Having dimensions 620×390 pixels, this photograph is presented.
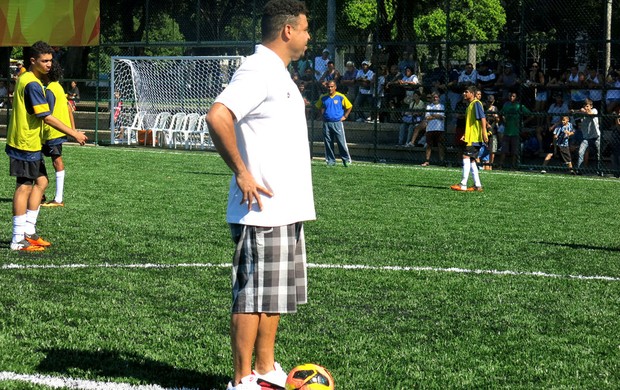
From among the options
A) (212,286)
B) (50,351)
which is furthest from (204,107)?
(50,351)

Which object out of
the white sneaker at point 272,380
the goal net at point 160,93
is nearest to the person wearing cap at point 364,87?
the goal net at point 160,93

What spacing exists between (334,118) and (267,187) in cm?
1999

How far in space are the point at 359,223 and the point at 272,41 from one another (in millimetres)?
8346

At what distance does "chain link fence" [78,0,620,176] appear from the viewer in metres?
24.3

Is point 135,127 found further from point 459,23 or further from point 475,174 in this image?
point 459,23

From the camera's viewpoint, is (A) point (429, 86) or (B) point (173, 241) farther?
(A) point (429, 86)

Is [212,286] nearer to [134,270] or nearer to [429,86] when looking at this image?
[134,270]

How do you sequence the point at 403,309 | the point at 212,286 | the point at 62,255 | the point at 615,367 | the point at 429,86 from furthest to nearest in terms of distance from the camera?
the point at 429,86, the point at 62,255, the point at 212,286, the point at 403,309, the point at 615,367

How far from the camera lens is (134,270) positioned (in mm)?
8820

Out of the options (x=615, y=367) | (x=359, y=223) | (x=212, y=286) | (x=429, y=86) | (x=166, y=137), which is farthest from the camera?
(x=166, y=137)

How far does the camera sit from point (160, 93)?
32.6 meters

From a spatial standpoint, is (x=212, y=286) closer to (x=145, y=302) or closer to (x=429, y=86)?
(x=145, y=302)

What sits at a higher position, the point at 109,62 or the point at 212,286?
the point at 109,62

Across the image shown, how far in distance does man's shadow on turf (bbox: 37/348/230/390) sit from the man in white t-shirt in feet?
1.81
